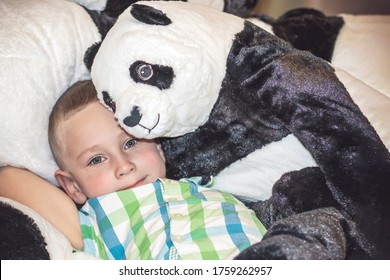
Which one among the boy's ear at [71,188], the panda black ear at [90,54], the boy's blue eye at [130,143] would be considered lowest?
the boy's ear at [71,188]

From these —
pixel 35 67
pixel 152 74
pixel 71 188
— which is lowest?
pixel 71 188

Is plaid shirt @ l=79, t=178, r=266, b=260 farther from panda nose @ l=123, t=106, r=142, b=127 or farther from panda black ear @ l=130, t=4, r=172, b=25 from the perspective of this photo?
panda black ear @ l=130, t=4, r=172, b=25

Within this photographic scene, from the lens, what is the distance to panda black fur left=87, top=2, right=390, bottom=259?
897mm

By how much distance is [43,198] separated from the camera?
105 cm

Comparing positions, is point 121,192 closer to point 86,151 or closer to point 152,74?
point 86,151

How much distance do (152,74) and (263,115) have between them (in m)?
0.25

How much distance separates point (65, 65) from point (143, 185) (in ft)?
0.98

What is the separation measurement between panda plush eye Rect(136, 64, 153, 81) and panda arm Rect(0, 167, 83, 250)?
0.34m

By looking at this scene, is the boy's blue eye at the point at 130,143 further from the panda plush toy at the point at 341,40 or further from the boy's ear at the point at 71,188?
the panda plush toy at the point at 341,40

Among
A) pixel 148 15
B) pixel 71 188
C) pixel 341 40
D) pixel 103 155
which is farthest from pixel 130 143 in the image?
pixel 341 40

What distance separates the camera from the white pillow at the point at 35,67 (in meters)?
1.02

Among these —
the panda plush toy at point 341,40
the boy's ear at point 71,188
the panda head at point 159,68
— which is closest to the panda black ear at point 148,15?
the panda head at point 159,68

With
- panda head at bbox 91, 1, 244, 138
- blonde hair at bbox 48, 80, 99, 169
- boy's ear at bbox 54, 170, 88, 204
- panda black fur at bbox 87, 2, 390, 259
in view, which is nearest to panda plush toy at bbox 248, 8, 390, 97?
panda black fur at bbox 87, 2, 390, 259

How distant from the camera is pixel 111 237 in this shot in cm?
103
